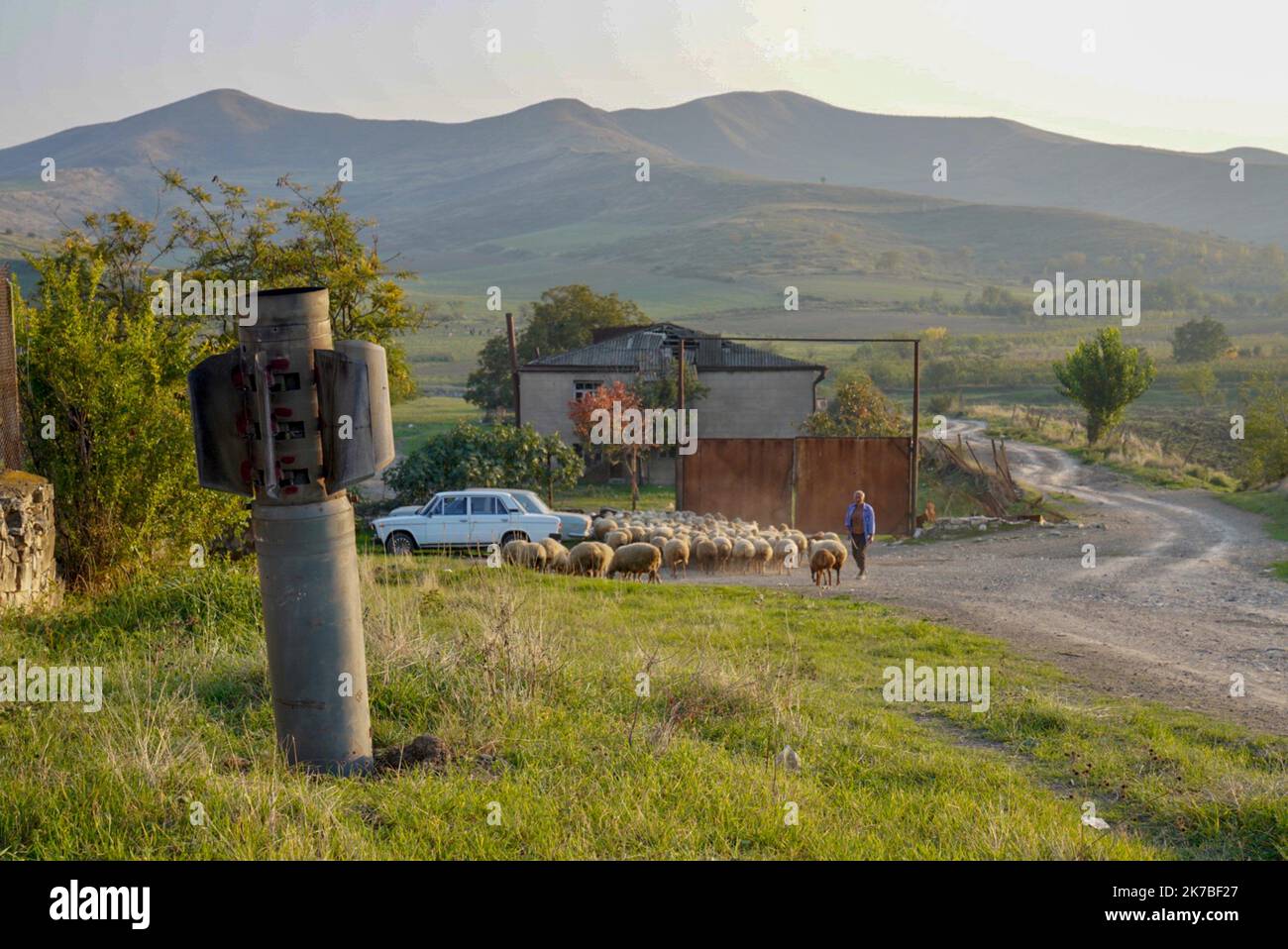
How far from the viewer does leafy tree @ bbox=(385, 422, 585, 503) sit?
2738 centimetres

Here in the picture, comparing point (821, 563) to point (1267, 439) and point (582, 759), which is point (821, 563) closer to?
point (582, 759)

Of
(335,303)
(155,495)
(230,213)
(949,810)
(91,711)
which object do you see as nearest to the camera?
(949,810)

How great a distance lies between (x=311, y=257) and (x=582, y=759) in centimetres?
2328

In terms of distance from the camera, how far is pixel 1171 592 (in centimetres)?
1758

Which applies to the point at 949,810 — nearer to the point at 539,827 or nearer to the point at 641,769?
the point at 641,769

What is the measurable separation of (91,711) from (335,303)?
68.5 ft

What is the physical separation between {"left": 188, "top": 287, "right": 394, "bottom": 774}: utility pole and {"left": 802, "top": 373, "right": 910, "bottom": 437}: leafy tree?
3418 cm

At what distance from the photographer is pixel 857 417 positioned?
4031 cm

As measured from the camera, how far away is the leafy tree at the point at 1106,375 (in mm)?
44375

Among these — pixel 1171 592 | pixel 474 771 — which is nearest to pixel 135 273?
pixel 1171 592

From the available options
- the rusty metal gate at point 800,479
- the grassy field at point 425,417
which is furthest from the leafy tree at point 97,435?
the grassy field at point 425,417

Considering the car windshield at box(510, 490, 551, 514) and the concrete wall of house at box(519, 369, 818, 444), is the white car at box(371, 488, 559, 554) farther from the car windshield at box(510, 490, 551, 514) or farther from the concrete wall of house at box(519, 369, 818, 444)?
the concrete wall of house at box(519, 369, 818, 444)

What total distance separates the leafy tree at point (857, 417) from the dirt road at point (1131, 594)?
9.38 m

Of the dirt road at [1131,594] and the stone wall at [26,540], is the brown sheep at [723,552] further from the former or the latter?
the stone wall at [26,540]
